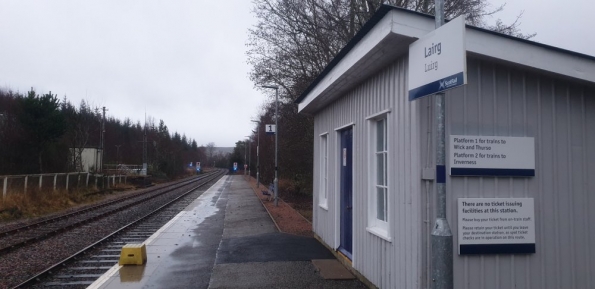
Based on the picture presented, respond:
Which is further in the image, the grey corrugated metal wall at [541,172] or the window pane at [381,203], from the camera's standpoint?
the window pane at [381,203]

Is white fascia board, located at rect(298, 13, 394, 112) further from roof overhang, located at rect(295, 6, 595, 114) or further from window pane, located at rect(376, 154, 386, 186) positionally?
window pane, located at rect(376, 154, 386, 186)

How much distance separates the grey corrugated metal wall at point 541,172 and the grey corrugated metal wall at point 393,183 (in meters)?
0.43

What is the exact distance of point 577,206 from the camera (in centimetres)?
609

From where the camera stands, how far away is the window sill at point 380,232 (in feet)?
22.1

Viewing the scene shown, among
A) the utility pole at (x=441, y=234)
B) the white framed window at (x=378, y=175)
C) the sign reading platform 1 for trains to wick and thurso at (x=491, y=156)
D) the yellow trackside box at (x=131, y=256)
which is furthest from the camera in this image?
the yellow trackside box at (x=131, y=256)

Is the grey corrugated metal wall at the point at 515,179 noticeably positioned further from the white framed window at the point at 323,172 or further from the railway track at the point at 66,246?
the railway track at the point at 66,246

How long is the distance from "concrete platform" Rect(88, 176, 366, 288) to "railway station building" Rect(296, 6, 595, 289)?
217cm

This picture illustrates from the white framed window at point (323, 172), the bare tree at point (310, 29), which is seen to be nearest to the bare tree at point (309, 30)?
the bare tree at point (310, 29)

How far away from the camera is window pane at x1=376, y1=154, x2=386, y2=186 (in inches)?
293

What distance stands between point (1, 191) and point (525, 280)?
22034 millimetres

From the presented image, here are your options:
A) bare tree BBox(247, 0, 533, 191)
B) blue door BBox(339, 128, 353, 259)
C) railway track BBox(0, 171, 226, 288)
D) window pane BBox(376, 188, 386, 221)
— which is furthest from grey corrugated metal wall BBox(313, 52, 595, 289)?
bare tree BBox(247, 0, 533, 191)

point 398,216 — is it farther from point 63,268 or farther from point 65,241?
point 65,241

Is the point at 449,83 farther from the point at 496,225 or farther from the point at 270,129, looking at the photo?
the point at 270,129

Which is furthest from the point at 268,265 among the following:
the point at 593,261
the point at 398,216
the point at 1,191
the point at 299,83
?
the point at 1,191
